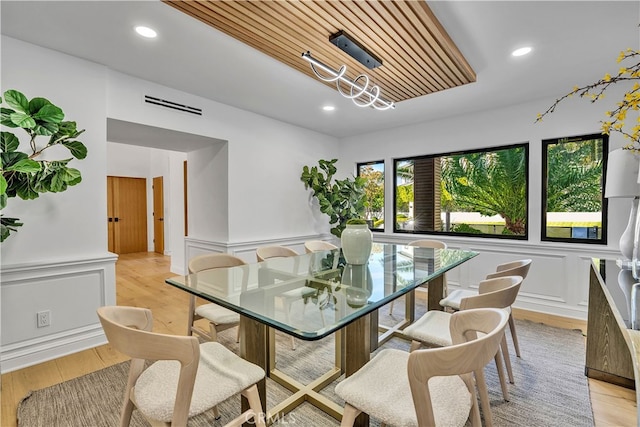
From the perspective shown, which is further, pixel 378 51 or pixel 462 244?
pixel 462 244

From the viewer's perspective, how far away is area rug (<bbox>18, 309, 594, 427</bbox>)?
5.62 ft

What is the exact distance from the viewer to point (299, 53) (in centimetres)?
223

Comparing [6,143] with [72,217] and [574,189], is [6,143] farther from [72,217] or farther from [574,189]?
[574,189]

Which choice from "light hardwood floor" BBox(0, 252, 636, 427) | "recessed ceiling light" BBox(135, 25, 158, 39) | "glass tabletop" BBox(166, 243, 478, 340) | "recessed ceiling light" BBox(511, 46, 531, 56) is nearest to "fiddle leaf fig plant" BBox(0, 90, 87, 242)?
"recessed ceiling light" BBox(135, 25, 158, 39)

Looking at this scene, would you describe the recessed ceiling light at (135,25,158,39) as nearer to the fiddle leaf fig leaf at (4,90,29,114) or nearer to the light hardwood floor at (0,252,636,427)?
the fiddle leaf fig leaf at (4,90,29,114)

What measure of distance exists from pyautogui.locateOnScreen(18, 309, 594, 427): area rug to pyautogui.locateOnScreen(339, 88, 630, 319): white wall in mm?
931

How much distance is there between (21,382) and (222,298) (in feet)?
6.37

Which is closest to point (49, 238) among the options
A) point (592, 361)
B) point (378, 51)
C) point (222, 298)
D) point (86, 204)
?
point (86, 204)

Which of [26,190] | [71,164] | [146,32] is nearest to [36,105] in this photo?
[26,190]

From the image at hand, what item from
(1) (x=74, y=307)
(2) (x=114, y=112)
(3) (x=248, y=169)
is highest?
(2) (x=114, y=112)

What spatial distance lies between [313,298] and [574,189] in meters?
3.54

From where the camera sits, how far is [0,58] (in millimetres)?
2184

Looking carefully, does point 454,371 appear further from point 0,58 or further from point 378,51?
point 0,58

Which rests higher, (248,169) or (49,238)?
(248,169)
